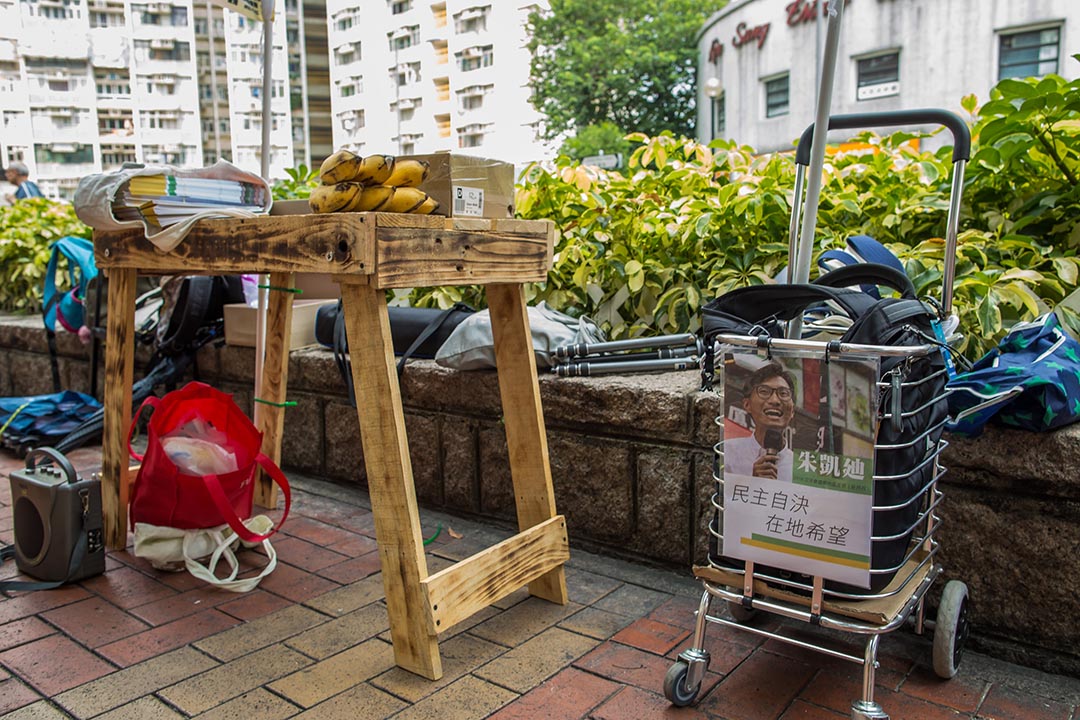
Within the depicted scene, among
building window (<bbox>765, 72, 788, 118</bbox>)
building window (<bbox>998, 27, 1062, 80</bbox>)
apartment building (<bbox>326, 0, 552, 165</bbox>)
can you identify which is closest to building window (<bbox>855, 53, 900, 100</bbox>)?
building window (<bbox>765, 72, 788, 118</bbox>)

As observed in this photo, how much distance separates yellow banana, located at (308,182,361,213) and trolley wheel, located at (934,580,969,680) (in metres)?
1.62

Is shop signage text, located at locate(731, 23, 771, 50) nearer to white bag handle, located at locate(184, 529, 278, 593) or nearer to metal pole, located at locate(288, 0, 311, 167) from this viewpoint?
metal pole, located at locate(288, 0, 311, 167)

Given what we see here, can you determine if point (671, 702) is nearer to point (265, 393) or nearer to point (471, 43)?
point (265, 393)

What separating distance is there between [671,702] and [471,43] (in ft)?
9.23

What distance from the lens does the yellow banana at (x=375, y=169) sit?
190 cm

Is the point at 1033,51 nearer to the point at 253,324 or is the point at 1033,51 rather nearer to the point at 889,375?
the point at 253,324

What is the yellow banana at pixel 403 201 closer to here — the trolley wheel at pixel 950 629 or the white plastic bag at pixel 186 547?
the white plastic bag at pixel 186 547

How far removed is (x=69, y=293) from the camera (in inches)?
175

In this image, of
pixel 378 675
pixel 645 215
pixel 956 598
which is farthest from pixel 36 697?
pixel 645 215

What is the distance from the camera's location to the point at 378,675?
76.2 inches

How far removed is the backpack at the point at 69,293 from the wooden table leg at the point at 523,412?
285cm

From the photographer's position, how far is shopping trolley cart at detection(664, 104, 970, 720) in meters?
1.57

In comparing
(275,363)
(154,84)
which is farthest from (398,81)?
(154,84)

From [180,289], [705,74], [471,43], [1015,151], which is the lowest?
[180,289]
